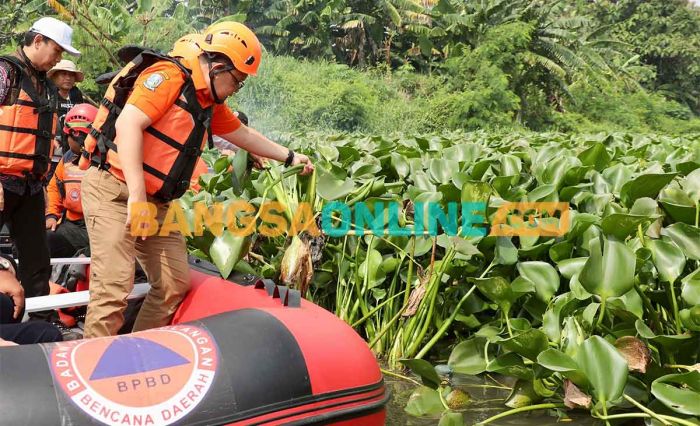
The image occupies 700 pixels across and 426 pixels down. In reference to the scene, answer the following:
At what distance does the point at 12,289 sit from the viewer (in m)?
2.58

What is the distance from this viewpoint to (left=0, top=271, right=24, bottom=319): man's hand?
2.57 metres

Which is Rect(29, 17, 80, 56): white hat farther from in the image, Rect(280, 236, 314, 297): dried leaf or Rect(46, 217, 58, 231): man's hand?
Rect(46, 217, 58, 231): man's hand

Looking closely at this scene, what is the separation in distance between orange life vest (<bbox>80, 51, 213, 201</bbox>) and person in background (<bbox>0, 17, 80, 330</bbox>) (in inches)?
40.4

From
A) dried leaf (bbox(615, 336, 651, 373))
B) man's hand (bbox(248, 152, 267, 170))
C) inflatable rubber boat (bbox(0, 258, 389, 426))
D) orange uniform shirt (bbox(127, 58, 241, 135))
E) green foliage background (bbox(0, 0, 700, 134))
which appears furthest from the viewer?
green foliage background (bbox(0, 0, 700, 134))

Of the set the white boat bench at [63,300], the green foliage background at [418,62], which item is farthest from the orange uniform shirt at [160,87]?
the green foliage background at [418,62]

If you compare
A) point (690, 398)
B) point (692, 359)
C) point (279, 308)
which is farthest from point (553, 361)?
point (279, 308)

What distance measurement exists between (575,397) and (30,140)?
2897 millimetres

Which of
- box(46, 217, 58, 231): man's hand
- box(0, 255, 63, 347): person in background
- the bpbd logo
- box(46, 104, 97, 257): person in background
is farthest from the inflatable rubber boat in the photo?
box(46, 217, 58, 231): man's hand

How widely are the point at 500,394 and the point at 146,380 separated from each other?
76.8 inches

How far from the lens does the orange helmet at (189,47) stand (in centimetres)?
286

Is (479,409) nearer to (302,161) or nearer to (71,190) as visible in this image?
(302,161)

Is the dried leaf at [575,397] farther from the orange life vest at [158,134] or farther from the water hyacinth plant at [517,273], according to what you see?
the orange life vest at [158,134]

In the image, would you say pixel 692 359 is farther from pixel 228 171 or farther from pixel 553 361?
pixel 228 171

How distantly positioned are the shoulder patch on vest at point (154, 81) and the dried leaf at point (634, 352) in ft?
6.07
